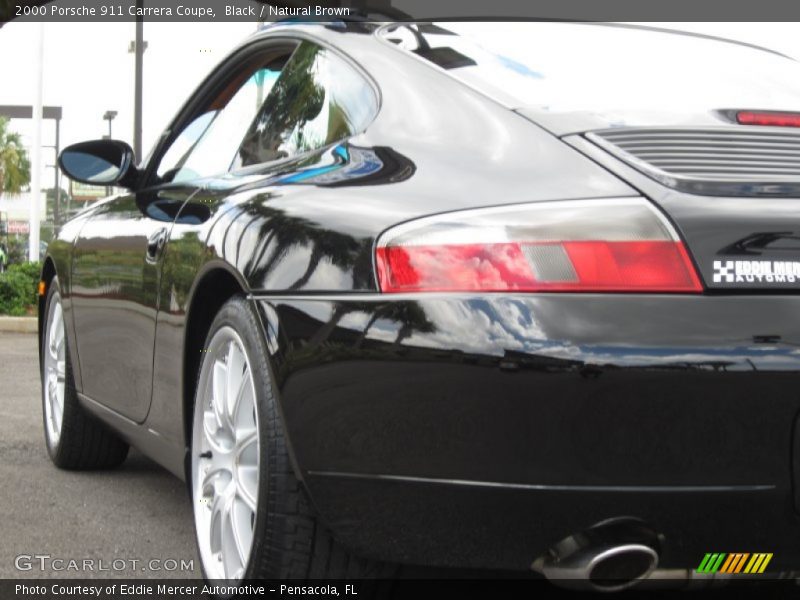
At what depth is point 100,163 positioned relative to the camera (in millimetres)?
4402

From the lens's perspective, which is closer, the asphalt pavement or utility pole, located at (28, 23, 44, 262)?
the asphalt pavement

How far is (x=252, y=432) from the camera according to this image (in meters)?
2.84

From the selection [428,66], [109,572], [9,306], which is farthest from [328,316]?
[9,306]

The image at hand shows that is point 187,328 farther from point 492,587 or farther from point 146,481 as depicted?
point 146,481

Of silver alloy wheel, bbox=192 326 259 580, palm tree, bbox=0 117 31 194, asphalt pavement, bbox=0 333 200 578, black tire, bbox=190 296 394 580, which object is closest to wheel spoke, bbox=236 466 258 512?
silver alloy wheel, bbox=192 326 259 580

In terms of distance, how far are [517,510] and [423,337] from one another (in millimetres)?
351

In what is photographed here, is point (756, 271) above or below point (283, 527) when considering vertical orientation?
above

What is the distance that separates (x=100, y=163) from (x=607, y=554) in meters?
2.73

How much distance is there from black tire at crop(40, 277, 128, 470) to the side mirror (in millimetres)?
701

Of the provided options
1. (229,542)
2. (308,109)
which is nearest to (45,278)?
(308,109)

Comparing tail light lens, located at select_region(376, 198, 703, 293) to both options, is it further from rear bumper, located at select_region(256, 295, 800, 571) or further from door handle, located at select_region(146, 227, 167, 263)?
door handle, located at select_region(146, 227, 167, 263)

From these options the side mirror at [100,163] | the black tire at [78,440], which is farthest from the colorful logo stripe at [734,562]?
the black tire at [78,440]

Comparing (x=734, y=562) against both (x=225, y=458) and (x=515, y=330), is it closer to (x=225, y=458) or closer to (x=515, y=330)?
(x=515, y=330)

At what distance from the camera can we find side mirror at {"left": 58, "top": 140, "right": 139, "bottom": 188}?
14.3 feet
